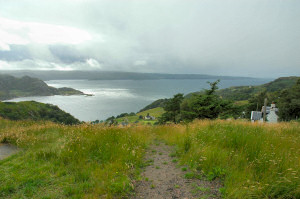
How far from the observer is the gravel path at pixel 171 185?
2885mm

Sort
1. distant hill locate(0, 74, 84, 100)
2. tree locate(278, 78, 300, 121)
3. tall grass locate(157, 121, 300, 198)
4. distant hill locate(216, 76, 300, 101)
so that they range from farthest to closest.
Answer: distant hill locate(0, 74, 84, 100), distant hill locate(216, 76, 300, 101), tree locate(278, 78, 300, 121), tall grass locate(157, 121, 300, 198)

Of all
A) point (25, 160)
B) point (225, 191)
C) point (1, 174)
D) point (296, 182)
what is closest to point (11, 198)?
point (1, 174)

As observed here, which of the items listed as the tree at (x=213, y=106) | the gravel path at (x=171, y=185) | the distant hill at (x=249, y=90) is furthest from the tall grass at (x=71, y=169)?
the distant hill at (x=249, y=90)

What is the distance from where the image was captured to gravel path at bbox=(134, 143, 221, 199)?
2885 mm

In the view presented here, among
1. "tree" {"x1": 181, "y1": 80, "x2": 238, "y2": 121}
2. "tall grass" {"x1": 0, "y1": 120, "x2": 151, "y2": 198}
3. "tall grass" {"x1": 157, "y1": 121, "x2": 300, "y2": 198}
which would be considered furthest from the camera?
"tree" {"x1": 181, "y1": 80, "x2": 238, "y2": 121}

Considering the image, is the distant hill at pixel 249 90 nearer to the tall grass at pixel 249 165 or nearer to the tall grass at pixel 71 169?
the tall grass at pixel 249 165

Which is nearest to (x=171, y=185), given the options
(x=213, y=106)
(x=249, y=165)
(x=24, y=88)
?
(x=249, y=165)

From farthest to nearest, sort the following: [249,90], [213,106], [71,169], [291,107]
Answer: [249,90] < [291,107] < [213,106] < [71,169]

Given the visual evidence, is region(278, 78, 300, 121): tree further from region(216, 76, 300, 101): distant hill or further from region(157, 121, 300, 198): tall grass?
region(216, 76, 300, 101): distant hill

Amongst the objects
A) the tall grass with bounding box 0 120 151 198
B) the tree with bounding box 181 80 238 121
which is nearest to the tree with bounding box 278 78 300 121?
the tree with bounding box 181 80 238 121

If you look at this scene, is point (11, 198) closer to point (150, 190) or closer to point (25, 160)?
point (25, 160)

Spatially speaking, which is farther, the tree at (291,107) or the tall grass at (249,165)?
the tree at (291,107)

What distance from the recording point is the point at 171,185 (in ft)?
10.6

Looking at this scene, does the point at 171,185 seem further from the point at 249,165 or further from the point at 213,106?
the point at 213,106
